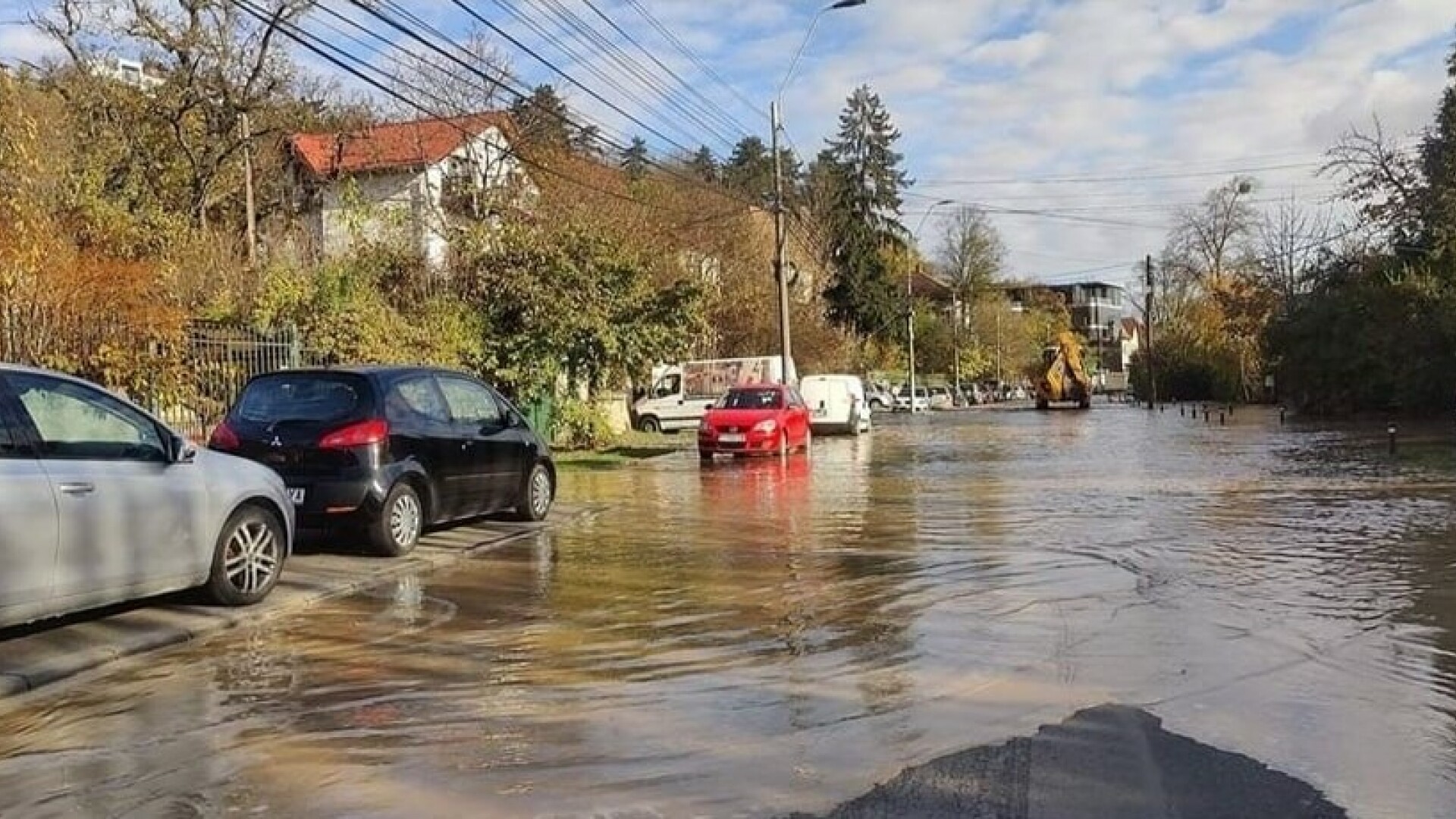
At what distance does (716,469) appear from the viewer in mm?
23375

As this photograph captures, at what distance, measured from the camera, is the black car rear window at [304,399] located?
11062 millimetres

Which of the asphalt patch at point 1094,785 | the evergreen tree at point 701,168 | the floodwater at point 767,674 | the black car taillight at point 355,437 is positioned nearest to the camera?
the asphalt patch at point 1094,785

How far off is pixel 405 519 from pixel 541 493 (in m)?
2.96

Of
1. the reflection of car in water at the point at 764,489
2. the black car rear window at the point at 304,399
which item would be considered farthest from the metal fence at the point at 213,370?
the reflection of car in water at the point at 764,489

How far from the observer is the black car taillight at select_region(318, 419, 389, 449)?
1088 cm

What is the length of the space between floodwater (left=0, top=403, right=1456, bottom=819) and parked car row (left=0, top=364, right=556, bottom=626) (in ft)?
1.99

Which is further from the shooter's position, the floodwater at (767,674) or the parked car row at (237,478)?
the parked car row at (237,478)

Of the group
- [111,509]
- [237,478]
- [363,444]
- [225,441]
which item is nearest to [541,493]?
[363,444]

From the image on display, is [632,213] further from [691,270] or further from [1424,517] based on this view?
[1424,517]

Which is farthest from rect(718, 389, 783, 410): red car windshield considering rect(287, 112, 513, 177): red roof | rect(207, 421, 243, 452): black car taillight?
rect(207, 421, 243, 452): black car taillight

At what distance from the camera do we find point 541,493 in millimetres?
14266

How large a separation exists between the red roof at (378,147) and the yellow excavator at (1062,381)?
113 feet

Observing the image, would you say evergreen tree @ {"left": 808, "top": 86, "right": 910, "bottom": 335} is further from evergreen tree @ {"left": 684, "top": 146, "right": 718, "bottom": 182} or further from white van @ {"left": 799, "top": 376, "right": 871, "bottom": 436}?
white van @ {"left": 799, "top": 376, "right": 871, "bottom": 436}

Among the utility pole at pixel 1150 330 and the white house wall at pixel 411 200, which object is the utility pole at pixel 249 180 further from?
the utility pole at pixel 1150 330
